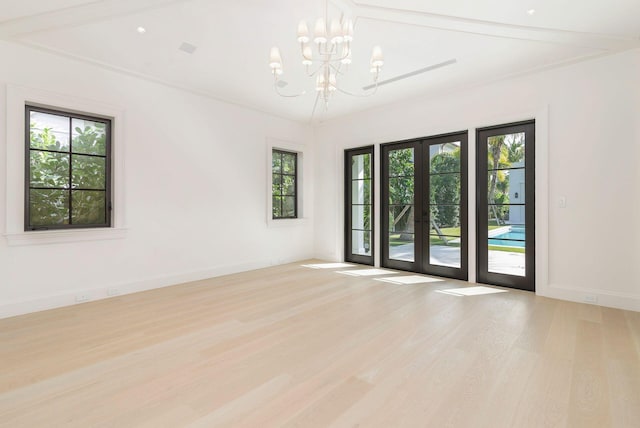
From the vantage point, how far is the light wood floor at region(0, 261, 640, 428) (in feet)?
5.97

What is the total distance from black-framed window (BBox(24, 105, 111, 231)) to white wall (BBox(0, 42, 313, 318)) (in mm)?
233

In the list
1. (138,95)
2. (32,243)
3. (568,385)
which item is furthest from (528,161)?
(32,243)

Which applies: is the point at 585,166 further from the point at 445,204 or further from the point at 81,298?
the point at 81,298

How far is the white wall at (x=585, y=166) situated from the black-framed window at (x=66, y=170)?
Result: 5.34 meters

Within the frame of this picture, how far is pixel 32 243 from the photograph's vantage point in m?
3.58

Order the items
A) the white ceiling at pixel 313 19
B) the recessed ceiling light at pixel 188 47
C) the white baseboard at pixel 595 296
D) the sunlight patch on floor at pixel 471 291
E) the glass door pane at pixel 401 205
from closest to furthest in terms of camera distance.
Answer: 1. the white ceiling at pixel 313 19
2. the white baseboard at pixel 595 296
3. the recessed ceiling light at pixel 188 47
4. the sunlight patch on floor at pixel 471 291
5. the glass door pane at pixel 401 205

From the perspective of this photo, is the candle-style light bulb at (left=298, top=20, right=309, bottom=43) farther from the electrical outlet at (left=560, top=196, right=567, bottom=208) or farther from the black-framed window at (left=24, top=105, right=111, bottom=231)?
the electrical outlet at (left=560, top=196, right=567, bottom=208)

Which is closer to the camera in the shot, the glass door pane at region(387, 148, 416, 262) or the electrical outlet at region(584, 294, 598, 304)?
the electrical outlet at region(584, 294, 598, 304)

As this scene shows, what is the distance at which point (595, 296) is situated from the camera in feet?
12.6

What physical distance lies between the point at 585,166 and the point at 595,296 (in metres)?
1.62

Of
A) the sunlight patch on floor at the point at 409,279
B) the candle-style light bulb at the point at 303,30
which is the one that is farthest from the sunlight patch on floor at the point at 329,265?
the candle-style light bulb at the point at 303,30

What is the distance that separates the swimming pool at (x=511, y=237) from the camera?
4.46 m

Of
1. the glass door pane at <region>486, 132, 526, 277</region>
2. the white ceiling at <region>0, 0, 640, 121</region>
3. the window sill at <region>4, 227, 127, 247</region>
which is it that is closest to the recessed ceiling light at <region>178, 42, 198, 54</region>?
the white ceiling at <region>0, 0, 640, 121</region>

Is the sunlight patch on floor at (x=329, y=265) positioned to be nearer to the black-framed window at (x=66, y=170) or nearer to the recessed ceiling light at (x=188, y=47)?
the black-framed window at (x=66, y=170)
